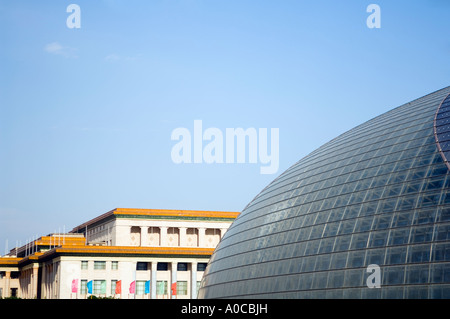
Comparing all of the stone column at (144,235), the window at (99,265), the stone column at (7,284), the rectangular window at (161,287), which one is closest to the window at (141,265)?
the rectangular window at (161,287)

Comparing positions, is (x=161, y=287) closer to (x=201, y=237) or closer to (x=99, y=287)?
(x=99, y=287)

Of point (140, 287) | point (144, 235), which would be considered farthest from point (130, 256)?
point (144, 235)

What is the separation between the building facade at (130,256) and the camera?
125875 mm

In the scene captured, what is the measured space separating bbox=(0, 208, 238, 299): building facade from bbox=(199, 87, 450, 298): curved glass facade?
53238 mm

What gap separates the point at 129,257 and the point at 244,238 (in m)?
60.7

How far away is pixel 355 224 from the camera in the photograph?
54.1 meters

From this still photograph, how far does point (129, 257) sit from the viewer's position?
129m

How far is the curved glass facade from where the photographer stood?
4694cm

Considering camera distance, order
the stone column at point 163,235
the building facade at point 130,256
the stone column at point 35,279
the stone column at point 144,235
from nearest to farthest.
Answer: the building facade at point 130,256, the stone column at point 144,235, the stone column at point 163,235, the stone column at point 35,279

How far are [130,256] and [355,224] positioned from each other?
8033cm

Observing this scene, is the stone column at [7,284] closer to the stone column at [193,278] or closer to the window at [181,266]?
the window at [181,266]

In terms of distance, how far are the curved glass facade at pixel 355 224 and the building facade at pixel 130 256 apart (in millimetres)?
53238
